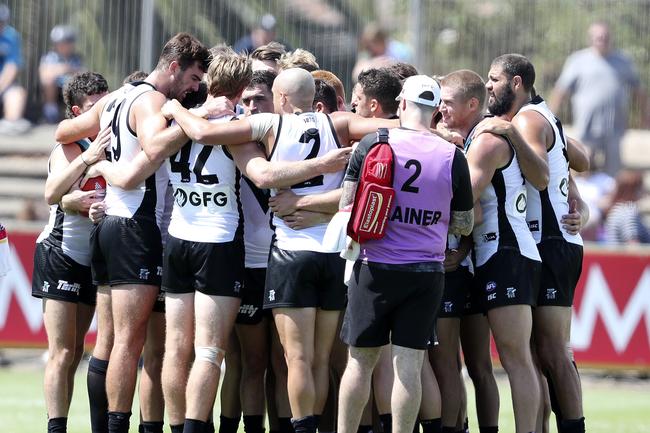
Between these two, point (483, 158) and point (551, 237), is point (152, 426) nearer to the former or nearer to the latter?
point (483, 158)

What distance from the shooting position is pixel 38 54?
17391 millimetres

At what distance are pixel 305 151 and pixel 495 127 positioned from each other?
132cm

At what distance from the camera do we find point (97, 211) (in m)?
8.66

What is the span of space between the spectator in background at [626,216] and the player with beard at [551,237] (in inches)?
262

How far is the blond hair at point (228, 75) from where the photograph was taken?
27.1 feet

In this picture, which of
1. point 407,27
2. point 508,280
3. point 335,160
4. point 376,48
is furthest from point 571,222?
point 407,27

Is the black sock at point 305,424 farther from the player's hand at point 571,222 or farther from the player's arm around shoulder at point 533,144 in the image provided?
the player's hand at point 571,222

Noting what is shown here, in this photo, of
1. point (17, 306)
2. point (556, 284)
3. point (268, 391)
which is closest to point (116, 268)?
point (268, 391)

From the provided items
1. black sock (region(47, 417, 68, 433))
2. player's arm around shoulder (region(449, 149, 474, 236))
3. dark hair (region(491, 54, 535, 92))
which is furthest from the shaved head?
black sock (region(47, 417, 68, 433))

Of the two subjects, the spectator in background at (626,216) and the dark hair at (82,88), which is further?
the spectator in background at (626,216)

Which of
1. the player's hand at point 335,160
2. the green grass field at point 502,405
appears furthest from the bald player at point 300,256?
the green grass field at point 502,405

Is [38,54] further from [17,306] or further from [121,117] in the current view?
[121,117]

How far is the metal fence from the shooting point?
16109 millimetres

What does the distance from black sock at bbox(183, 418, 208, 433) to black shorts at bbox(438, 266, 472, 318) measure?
6.15ft
